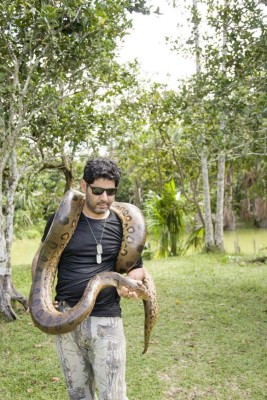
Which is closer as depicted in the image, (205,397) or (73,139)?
(205,397)

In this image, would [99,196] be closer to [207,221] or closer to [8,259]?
[8,259]

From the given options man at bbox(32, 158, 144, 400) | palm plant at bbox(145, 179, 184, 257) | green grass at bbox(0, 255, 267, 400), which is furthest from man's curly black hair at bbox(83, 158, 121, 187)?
palm plant at bbox(145, 179, 184, 257)

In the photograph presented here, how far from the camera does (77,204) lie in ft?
9.02

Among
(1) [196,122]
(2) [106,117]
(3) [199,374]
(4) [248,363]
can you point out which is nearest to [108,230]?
(3) [199,374]

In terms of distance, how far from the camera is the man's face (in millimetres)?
2598

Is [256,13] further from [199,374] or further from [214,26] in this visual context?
[199,374]

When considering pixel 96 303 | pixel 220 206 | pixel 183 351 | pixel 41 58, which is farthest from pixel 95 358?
pixel 220 206

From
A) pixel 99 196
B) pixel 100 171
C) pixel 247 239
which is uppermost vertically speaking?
pixel 100 171

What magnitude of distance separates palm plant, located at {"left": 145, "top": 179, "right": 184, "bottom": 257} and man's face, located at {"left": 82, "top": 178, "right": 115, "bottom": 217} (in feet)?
32.9

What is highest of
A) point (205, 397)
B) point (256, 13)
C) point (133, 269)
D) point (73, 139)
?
point (256, 13)

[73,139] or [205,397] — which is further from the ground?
[73,139]

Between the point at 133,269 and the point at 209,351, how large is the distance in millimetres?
2820

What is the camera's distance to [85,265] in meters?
2.65

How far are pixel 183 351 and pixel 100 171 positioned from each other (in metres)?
3.29
